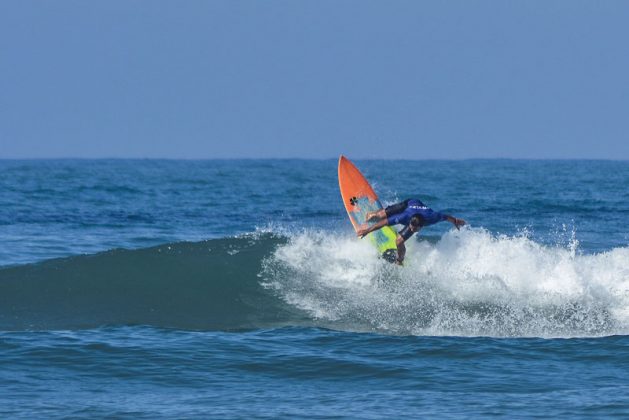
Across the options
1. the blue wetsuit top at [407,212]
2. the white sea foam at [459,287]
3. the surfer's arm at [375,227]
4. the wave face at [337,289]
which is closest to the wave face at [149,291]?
the wave face at [337,289]

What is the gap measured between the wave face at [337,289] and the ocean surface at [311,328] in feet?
0.12

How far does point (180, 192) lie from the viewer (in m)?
44.8

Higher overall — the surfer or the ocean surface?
the surfer

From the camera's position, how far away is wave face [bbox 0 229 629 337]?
544 inches

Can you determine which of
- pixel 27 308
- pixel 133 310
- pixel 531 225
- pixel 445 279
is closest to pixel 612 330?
pixel 445 279

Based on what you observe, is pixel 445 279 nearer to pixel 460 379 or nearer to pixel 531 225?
pixel 460 379

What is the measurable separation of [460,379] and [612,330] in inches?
136

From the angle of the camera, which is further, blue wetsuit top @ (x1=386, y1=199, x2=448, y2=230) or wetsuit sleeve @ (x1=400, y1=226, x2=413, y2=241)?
wetsuit sleeve @ (x1=400, y1=226, x2=413, y2=241)

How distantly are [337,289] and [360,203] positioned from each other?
2.77 meters

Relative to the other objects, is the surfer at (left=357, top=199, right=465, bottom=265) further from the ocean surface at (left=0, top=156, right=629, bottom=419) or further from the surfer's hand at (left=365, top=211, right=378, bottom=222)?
→ the ocean surface at (left=0, top=156, right=629, bottom=419)

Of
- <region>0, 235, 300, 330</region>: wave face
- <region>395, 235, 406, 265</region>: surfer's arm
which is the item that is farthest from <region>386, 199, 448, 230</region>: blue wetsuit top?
<region>0, 235, 300, 330</region>: wave face

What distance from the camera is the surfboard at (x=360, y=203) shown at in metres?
17.0

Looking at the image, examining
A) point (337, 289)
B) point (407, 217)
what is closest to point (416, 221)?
point (407, 217)

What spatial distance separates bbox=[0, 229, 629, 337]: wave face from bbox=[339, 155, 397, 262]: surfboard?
0.33 meters
